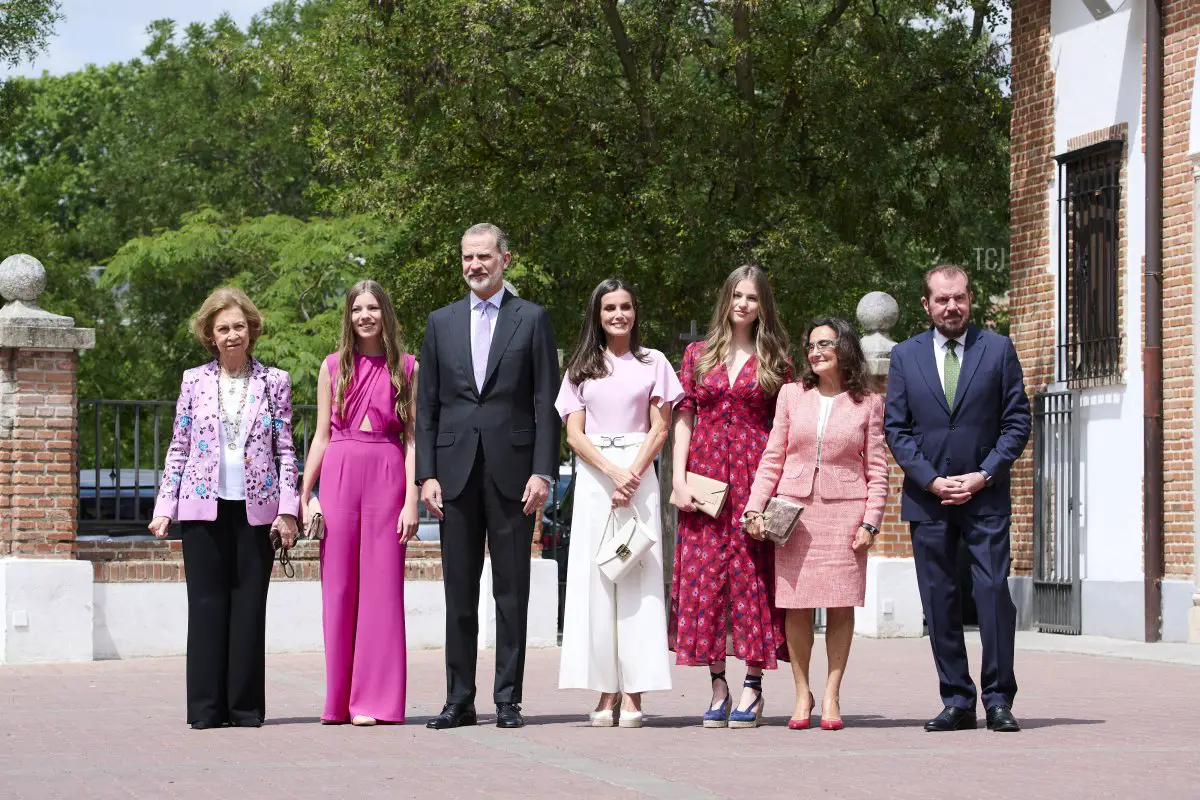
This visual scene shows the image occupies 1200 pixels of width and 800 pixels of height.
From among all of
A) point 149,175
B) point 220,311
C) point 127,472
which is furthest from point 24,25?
point 220,311

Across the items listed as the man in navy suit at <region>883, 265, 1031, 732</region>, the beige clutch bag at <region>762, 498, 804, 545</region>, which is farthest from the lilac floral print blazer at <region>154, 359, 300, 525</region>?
the man in navy suit at <region>883, 265, 1031, 732</region>

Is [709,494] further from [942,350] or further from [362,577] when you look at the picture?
[362,577]

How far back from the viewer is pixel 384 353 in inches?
363

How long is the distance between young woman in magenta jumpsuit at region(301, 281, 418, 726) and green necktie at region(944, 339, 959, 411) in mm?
2548

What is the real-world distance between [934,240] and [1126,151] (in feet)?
28.3

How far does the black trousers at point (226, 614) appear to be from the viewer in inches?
352

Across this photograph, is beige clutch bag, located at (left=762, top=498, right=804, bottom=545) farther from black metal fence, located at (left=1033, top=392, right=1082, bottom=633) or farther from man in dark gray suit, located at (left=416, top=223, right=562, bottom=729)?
black metal fence, located at (left=1033, top=392, right=1082, bottom=633)

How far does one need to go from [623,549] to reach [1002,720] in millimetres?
1879

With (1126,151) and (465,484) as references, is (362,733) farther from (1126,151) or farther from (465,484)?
(1126,151)

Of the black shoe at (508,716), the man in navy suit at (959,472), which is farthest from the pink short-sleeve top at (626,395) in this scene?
the black shoe at (508,716)

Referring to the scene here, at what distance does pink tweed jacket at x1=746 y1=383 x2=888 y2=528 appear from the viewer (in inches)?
344

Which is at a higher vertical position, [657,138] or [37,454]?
[657,138]

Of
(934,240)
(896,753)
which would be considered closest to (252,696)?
(896,753)

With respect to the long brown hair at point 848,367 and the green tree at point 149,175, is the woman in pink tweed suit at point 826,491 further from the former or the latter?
the green tree at point 149,175
